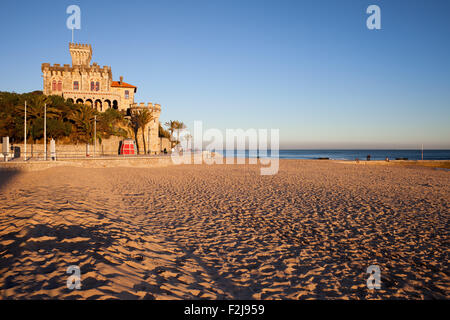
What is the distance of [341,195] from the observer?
36.9 feet

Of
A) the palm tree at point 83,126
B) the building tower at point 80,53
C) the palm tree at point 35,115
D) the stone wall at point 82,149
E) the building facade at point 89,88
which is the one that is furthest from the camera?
the building tower at point 80,53

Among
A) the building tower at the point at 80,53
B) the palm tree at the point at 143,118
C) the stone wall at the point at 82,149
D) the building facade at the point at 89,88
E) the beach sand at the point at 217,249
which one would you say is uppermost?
the building tower at the point at 80,53

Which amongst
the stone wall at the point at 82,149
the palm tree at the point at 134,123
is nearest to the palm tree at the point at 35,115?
the stone wall at the point at 82,149

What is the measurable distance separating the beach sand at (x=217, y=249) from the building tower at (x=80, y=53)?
4709 centimetres

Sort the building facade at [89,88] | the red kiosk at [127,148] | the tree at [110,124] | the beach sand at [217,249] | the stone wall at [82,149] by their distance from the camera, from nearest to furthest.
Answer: the beach sand at [217,249] → the stone wall at [82,149] → the red kiosk at [127,148] → the tree at [110,124] → the building facade at [89,88]

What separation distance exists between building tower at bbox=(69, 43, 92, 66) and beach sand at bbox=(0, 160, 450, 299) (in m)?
47.1

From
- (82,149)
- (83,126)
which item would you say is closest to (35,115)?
(83,126)

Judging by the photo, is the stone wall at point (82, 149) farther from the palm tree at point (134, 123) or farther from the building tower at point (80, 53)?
the building tower at point (80, 53)

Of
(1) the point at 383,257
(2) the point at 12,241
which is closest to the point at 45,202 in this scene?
(2) the point at 12,241

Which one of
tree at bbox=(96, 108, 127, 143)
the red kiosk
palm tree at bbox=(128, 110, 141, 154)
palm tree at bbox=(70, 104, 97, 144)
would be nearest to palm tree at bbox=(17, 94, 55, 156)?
palm tree at bbox=(70, 104, 97, 144)

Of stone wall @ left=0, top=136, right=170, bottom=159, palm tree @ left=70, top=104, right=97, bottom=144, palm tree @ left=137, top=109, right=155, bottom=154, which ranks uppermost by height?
palm tree @ left=137, top=109, right=155, bottom=154

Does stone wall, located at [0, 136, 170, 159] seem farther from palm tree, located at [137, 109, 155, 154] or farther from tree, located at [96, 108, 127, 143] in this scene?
palm tree, located at [137, 109, 155, 154]

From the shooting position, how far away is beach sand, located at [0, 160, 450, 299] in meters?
3.57

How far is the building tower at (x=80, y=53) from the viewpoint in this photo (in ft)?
150
